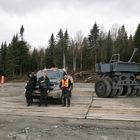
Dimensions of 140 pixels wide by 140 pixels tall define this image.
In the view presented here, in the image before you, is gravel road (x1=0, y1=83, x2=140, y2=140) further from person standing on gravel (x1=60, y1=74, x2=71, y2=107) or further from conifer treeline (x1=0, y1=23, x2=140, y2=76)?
conifer treeline (x1=0, y1=23, x2=140, y2=76)

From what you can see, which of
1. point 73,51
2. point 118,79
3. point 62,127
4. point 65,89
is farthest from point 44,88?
point 73,51

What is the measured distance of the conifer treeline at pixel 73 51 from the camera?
88062mm

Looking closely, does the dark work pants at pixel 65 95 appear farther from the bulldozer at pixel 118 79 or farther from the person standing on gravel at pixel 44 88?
the bulldozer at pixel 118 79

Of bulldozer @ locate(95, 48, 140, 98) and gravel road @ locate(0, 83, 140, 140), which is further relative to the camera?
bulldozer @ locate(95, 48, 140, 98)

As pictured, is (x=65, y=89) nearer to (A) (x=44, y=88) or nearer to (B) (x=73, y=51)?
(A) (x=44, y=88)

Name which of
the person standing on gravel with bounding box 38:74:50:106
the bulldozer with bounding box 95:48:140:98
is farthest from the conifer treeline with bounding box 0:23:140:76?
the person standing on gravel with bounding box 38:74:50:106

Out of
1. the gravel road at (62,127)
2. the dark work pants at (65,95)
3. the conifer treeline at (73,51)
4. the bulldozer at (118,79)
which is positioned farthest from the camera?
the conifer treeline at (73,51)

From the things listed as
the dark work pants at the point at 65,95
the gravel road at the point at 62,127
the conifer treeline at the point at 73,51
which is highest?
the conifer treeline at the point at 73,51

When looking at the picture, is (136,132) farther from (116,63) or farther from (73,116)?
(116,63)

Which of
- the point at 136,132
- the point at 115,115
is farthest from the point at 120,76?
the point at 136,132

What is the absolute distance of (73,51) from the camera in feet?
315

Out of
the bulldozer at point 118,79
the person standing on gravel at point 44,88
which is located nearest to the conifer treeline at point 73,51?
the bulldozer at point 118,79

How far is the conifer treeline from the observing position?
8806 cm

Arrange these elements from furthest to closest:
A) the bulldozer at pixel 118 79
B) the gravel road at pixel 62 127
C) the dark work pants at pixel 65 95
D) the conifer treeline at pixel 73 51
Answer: the conifer treeline at pixel 73 51 < the bulldozer at pixel 118 79 < the dark work pants at pixel 65 95 < the gravel road at pixel 62 127
